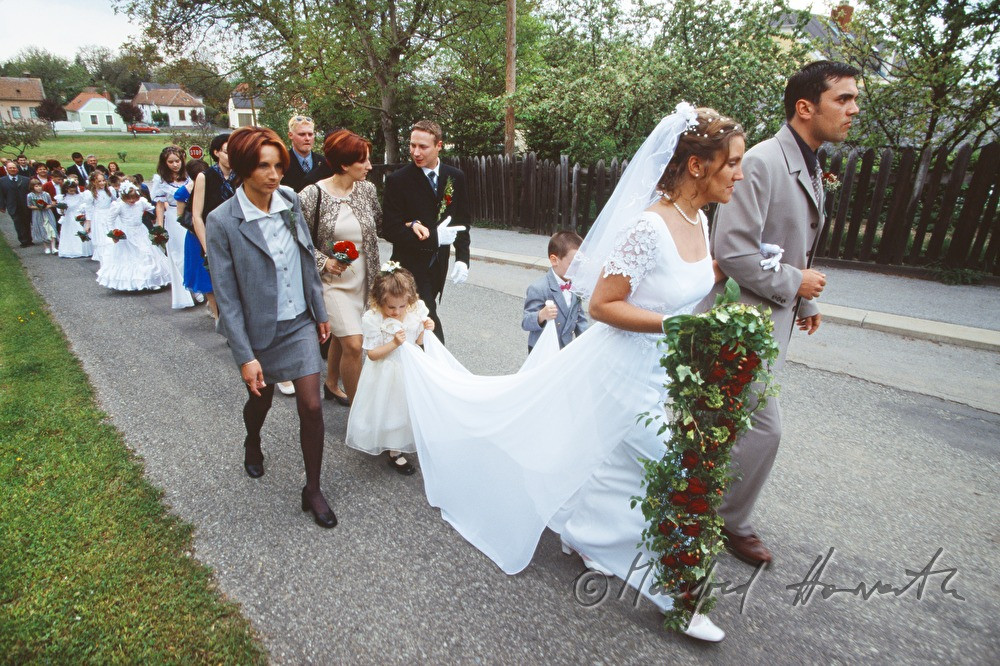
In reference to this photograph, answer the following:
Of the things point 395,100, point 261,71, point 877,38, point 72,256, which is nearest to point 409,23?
point 395,100

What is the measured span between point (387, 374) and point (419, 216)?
1478mm

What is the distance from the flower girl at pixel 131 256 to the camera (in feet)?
30.0

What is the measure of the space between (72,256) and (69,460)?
11.6 m

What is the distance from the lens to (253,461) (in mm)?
3773

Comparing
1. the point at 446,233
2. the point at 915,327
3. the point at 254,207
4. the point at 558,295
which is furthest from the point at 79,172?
the point at 915,327

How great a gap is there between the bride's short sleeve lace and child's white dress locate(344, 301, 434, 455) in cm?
177

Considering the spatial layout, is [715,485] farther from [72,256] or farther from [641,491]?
[72,256]

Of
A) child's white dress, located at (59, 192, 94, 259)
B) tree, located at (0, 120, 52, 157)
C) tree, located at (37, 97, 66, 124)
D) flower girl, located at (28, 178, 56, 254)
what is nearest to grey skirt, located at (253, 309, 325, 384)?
child's white dress, located at (59, 192, 94, 259)

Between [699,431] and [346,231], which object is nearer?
[699,431]

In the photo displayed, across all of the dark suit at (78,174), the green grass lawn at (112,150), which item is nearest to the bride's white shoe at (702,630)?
the dark suit at (78,174)

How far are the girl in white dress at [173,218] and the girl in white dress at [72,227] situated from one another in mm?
6458

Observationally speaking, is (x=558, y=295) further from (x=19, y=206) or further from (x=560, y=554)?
(x=19, y=206)

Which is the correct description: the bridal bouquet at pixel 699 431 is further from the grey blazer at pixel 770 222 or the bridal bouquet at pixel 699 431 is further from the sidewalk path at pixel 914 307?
the sidewalk path at pixel 914 307

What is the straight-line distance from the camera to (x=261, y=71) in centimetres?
1842
